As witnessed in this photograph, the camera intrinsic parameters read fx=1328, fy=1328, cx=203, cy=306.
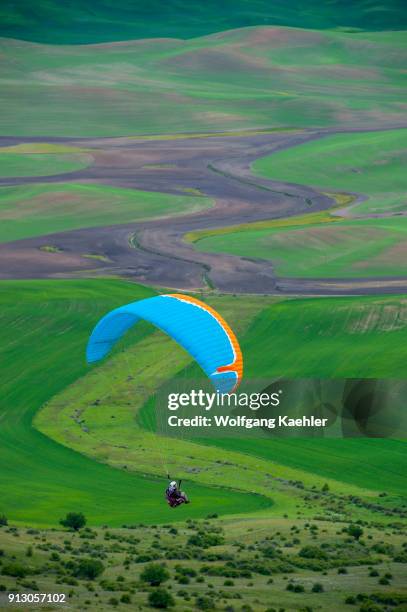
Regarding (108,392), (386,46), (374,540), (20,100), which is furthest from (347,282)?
(386,46)

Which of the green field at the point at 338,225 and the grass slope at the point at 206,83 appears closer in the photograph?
the green field at the point at 338,225

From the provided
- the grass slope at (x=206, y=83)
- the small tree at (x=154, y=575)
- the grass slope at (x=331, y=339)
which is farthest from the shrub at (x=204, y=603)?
the grass slope at (x=206, y=83)

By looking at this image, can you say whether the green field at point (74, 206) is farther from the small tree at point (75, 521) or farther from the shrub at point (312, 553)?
the shrub at point (312, 553)

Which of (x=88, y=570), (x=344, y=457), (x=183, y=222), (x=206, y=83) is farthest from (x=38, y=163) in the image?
(x=88, y=570)

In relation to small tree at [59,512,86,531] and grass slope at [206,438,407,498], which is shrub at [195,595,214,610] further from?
grass slope at [206,438,407,498]

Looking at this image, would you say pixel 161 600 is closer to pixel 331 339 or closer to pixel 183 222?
pixel 331 339

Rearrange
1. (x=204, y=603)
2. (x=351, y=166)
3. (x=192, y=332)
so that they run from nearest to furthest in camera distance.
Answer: (x=204, y=603) < (x=192, y=332) < (x=351, y=166)

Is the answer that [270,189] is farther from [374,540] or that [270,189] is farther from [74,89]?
[374,540]

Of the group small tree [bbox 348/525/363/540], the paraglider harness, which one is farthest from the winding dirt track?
the paraglider harness
